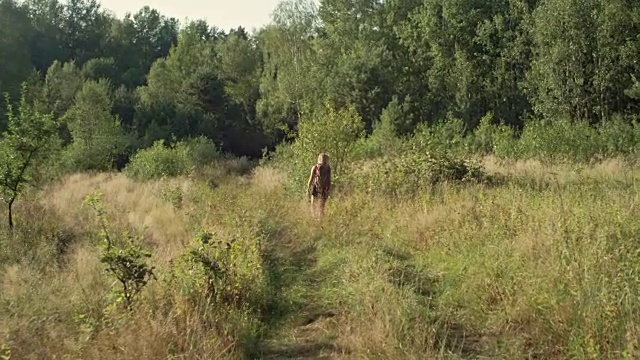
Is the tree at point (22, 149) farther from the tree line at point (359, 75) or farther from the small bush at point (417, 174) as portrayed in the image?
the tree line at point (359, 75)

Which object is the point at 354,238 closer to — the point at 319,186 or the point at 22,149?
the point at 319,186

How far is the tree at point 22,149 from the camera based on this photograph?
9656mm

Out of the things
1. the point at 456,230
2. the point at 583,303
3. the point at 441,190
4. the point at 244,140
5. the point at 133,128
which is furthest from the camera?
the point at 244,140

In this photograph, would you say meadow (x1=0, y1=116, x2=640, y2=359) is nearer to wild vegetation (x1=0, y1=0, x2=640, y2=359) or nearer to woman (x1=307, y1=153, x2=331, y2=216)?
wild vegetation (x1=0, y1=0, x2=640, y2=359)

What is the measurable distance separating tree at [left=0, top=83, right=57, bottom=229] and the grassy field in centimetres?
104

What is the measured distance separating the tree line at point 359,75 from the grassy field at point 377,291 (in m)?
11.7

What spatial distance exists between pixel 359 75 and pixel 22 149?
27.6 metres

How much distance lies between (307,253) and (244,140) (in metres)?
36.7

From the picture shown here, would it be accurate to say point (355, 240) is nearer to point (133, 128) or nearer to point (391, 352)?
point (391, 352)

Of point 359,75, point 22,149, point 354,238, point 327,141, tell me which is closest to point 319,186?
point 354,238

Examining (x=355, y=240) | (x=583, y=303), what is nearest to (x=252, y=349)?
(x=583, y=303)

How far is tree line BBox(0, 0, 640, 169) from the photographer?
82.3ft

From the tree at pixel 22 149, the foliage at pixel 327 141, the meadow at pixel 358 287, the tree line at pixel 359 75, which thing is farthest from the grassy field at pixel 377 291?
Answer: the tree line at pixel 359 75

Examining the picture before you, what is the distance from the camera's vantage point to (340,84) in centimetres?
3612
